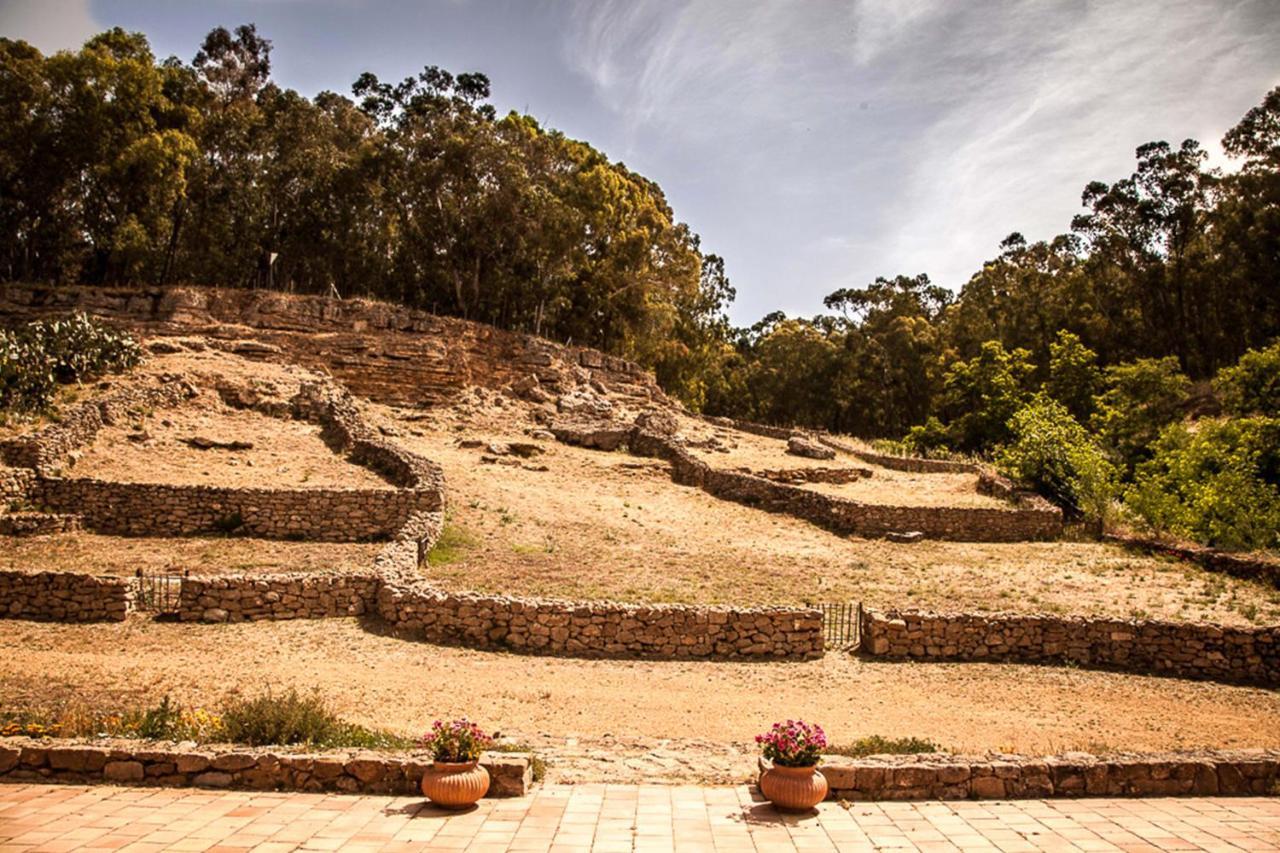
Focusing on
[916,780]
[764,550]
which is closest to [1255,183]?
[764,550]

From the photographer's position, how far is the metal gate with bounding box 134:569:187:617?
50.4 ft

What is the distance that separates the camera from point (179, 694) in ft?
36.7

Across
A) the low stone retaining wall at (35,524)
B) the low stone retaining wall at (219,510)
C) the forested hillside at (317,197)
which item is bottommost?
the low stone retaining wall at (35,524)

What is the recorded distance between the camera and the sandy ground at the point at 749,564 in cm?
1780

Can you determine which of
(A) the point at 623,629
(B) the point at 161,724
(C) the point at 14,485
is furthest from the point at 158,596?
(A) the point at 623,629

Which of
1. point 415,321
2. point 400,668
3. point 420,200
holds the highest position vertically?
point 420,200

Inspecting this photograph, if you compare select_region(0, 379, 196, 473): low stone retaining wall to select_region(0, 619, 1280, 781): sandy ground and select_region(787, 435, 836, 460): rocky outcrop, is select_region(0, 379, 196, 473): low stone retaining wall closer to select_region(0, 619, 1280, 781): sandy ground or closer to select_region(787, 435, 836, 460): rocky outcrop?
select_region(0, 619, 1280, 781): sandy ground

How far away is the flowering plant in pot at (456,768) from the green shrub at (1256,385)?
30527 millimetres

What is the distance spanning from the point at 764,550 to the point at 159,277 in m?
41.6

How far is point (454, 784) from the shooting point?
7.61m

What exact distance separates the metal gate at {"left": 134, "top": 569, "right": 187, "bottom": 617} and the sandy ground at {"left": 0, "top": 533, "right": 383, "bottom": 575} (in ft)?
4.15

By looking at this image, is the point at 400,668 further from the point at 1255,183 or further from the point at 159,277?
the point at 1255,183

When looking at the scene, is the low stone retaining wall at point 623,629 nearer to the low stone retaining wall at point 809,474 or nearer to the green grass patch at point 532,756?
the green grass patch at point 532,756

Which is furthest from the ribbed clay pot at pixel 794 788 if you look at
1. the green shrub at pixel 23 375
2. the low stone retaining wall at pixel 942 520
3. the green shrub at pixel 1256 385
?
the green shrub at pixel 1256 385
